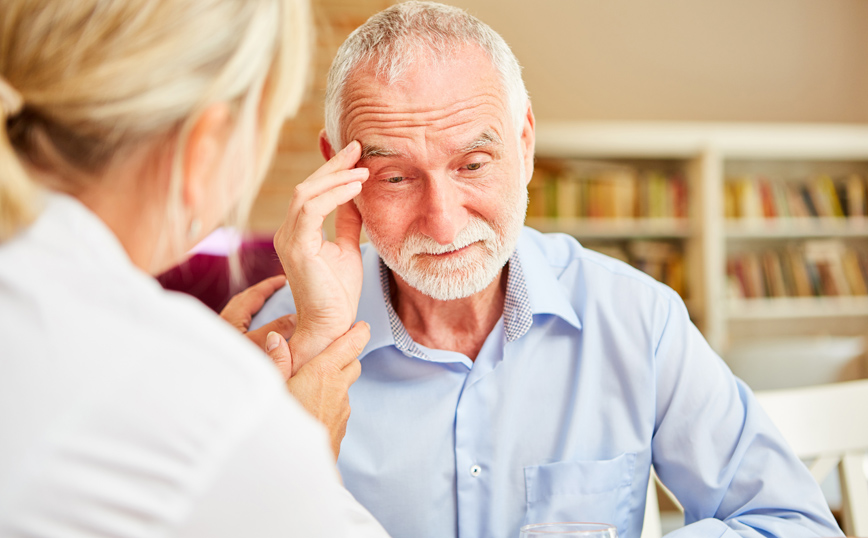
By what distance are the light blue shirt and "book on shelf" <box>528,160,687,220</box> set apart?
3136mm

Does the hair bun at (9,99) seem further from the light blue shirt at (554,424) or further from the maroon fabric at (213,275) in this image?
the maroon fabric at (213,275)

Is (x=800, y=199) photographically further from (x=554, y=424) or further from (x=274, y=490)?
(x=274, y=490)

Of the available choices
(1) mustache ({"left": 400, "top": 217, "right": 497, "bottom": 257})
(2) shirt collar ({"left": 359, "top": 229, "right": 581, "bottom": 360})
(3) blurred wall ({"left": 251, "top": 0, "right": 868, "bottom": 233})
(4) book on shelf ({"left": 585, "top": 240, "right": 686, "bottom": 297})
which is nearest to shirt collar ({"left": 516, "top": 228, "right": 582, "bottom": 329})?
(2) shirt collar ({"left": 359, "top": 229, "right": 581, "bottom": 360})

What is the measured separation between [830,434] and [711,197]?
3.28 metres

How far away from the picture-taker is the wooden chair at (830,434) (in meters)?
1.27

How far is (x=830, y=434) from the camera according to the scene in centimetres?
128

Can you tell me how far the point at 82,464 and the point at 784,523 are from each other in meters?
1.00

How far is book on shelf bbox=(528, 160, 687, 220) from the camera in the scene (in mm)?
4422

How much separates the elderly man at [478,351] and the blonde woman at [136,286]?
44 cm

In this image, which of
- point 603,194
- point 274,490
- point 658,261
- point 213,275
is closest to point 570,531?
point 274,490

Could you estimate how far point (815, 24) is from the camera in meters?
5.15

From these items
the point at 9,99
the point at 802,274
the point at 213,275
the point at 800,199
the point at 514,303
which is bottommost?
the point at 802,274

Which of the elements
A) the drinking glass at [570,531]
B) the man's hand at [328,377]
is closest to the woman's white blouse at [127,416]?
the drinking glass at [570,531]

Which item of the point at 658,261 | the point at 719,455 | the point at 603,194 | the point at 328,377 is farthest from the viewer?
the point at 658,261
